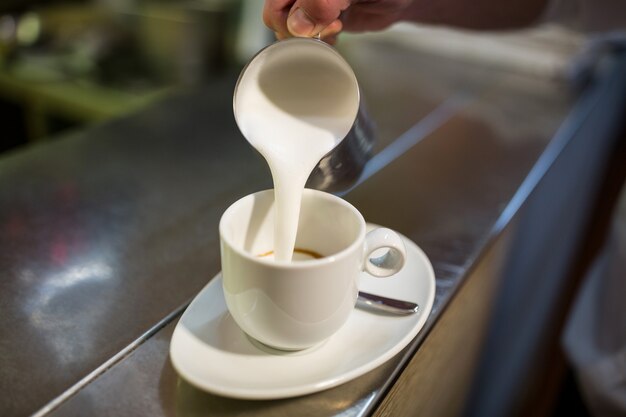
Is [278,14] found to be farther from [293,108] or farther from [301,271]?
[301,271]

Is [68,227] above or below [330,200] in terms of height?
below

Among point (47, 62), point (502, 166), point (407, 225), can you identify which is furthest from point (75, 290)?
point (47, 62)

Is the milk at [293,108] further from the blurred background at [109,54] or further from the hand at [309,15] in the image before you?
the blurred background at [109,54]

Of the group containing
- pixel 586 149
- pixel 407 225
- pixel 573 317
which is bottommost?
pixel 573 317

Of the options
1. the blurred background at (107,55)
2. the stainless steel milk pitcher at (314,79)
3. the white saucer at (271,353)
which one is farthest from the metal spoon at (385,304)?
the blurred background at (107,55)

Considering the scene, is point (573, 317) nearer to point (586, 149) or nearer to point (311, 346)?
point (586, 149)

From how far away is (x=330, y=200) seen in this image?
21.9 inches

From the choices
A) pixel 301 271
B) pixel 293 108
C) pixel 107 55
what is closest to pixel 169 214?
pixel 293 108

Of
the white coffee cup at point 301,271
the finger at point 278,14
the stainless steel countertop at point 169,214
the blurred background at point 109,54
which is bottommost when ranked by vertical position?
the blurred background at point 109,54

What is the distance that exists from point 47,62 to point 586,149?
1.60m

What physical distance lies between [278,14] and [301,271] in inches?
13.1

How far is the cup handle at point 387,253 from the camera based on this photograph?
20.6 inches

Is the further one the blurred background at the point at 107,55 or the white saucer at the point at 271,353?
the blurred background at the point at 107,55

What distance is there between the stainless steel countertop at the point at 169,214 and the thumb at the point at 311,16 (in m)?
0.28
